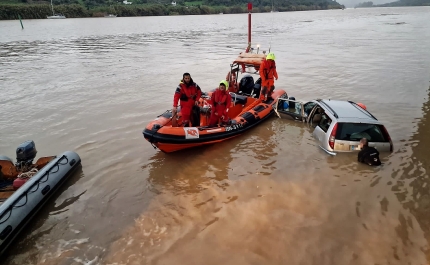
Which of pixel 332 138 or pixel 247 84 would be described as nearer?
pixel 332 138

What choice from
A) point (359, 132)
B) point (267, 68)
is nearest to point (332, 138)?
point (359, 132)

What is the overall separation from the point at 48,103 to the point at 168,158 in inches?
299

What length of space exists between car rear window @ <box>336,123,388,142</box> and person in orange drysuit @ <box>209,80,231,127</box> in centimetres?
288

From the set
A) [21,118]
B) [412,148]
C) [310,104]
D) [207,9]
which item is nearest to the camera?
[412,148]

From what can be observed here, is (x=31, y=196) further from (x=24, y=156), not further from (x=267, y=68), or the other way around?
(x=267, y=68)

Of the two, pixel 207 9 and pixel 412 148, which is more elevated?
pixel 207 9

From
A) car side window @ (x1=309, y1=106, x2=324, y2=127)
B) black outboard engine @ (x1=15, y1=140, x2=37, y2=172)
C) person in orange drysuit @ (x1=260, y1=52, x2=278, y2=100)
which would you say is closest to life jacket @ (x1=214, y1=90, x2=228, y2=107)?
person in orange drysuit @ (x1=260, y1=52, x2=278, y2=100)

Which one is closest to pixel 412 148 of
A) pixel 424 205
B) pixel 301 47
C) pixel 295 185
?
pixel 424 205

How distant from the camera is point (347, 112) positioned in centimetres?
755

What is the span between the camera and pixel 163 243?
498 cm

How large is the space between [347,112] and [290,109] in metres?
2.93

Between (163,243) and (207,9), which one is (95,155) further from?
(207,9)

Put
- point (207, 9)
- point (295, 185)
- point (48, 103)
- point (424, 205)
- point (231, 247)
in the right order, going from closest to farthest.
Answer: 1. point (231, 247)
2. point (424, 205)
3. point (295, 185)
4. point (48, 103)
5. point (207, 9)

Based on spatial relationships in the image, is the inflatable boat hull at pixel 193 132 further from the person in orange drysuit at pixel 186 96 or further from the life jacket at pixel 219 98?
the life jacket at pixel 219 98
